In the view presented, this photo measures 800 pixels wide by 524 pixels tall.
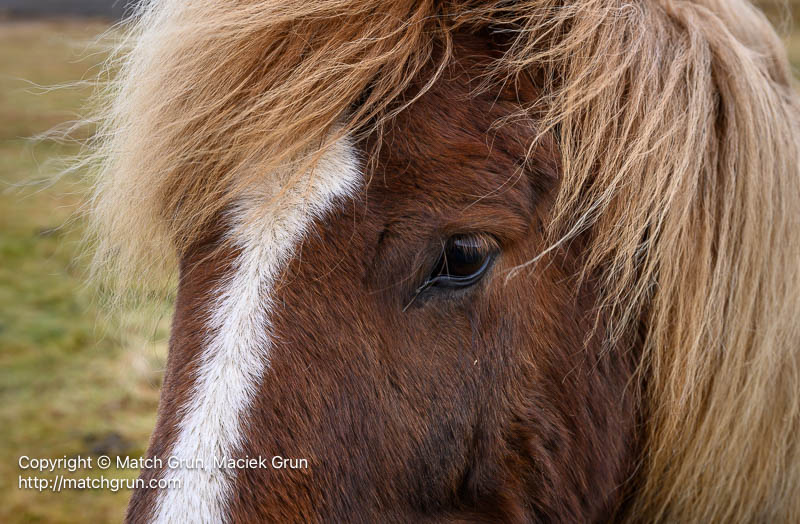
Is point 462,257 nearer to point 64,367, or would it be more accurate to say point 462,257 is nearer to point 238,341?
point 238,341

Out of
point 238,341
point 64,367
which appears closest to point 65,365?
point 64,367

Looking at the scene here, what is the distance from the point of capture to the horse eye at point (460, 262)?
1.17 m

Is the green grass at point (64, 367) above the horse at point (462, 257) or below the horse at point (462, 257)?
below

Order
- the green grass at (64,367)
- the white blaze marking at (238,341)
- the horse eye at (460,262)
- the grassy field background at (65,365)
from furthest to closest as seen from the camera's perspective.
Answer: the green grass at (64,367)
the grassy field background at (65,365)
the horse eye at (460,262)
the white blaze marking at (238,341)

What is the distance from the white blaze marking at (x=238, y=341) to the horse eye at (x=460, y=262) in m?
0.20

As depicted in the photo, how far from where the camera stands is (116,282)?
5.13 feet

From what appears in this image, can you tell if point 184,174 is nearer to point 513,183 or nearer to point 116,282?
point 116,282

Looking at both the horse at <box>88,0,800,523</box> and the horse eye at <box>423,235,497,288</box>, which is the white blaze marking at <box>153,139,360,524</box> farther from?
the horse eye at <box>423,235,497,288</box>

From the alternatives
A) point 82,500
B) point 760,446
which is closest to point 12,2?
point 82,500

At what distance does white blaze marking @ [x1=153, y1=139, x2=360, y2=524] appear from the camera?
1.00 m

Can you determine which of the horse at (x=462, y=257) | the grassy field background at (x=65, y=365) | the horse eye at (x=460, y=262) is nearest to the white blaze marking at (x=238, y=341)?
the horse at (x=462, y=257)

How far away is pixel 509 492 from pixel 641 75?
2.79 ft

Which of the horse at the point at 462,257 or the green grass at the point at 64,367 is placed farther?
the green grass at the point at 64,367

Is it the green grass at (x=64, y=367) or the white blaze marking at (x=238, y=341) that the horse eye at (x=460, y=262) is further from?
the green grass at (x=64, y=367)
